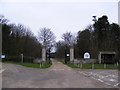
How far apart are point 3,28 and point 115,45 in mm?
36148

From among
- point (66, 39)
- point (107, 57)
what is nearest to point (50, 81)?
point (107, 57)

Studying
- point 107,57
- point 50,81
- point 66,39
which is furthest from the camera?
point 66,39

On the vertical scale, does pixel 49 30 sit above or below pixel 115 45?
above

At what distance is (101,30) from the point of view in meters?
81.6

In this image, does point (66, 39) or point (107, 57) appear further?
point (66, 39)

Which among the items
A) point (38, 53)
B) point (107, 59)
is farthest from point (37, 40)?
point (107, 59)

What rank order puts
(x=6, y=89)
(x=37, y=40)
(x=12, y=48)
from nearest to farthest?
(x=6, y=89)
(x=12, y=48)
(x=37, y=40)

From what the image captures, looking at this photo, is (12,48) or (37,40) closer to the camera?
(12,48)

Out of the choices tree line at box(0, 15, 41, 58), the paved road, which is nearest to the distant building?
tree line at box(0, 15, 41, 58)

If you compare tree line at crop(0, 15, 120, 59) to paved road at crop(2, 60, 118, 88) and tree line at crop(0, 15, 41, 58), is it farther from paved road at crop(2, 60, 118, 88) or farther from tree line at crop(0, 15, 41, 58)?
paved road at crop(2, 60, 118, 88)

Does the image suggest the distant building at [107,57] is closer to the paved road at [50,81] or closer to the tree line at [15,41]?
the tree line at [15,41]

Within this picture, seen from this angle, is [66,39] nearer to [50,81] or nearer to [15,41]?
[15,41]

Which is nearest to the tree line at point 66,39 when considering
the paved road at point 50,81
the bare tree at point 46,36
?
the bare tree at point 46,36

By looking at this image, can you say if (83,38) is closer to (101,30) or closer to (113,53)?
(101,30)
